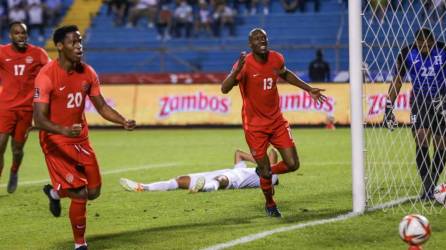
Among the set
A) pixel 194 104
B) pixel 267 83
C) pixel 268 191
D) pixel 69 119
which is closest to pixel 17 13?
pixel 194 104

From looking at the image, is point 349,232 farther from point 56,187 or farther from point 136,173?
point 136,173

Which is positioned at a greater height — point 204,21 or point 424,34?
point 424,34

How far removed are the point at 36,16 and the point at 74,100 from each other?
89.3 feet

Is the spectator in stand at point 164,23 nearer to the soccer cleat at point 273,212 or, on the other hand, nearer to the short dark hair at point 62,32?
the soccer cleat at point 273,212

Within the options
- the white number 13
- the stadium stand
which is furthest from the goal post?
the stadium stand

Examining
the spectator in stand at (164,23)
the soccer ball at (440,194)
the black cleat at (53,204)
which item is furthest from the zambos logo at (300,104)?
the black cleat at (53,204)

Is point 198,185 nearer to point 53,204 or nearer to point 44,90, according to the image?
point 53,204

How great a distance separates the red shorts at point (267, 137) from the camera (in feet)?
34.9

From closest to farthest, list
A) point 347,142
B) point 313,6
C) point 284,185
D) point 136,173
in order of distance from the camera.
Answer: point 284,185
point 136,173
point 347,142
point 313,6

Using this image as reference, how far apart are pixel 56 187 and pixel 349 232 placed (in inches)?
104

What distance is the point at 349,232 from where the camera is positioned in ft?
29.3

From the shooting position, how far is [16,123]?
12.8 m

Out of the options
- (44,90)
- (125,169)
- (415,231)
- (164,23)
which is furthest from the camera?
(164,23)

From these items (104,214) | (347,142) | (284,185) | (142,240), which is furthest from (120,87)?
(142,240)
